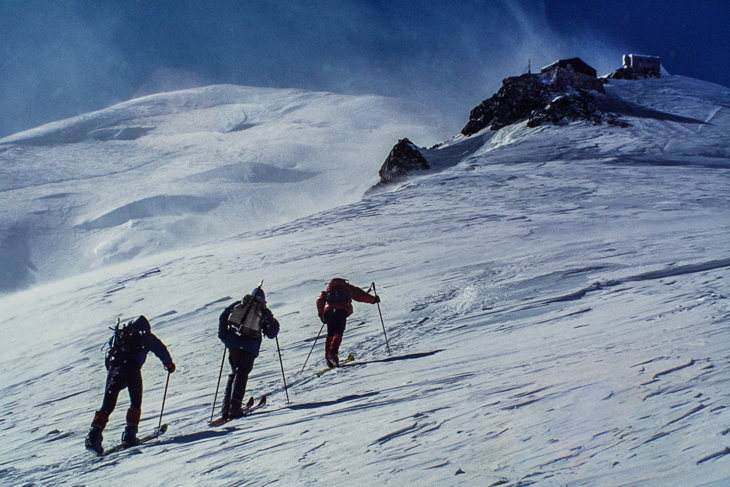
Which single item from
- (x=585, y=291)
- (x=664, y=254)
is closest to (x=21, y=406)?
(x=585, y=291)

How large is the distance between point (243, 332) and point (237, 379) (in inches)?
18.1

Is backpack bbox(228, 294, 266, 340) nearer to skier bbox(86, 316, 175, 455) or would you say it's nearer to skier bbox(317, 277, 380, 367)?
skier bbox(86, 316, 175, 455)

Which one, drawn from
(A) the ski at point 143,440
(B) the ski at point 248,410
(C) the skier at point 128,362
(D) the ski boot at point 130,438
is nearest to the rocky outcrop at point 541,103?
(B) the ski at point 248,410

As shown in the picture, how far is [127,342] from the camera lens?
181 inches

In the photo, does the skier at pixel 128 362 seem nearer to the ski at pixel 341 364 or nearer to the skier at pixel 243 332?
the skier at pixel 243 332

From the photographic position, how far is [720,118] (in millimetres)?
32812

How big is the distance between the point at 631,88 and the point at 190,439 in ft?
166

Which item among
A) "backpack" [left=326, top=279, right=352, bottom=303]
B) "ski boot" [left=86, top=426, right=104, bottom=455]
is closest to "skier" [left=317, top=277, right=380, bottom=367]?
"backpack" [left=326, top=279, right=352, bottom=303]

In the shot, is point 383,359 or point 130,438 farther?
point 383,359

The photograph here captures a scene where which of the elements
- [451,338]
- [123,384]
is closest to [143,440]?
[123,384]

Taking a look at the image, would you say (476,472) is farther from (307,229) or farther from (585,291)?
(307,229)

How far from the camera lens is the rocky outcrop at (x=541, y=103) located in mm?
36219

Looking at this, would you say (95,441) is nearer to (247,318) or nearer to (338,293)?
(247,318)

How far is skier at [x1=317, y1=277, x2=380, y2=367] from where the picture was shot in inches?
235
